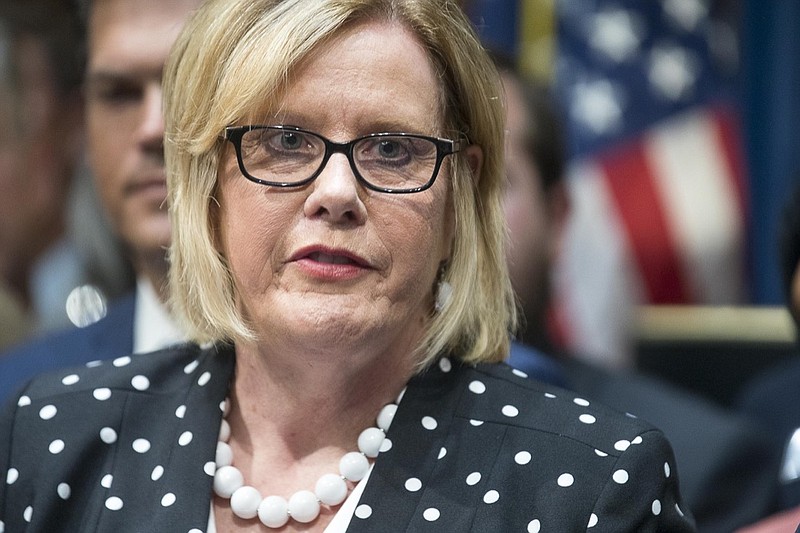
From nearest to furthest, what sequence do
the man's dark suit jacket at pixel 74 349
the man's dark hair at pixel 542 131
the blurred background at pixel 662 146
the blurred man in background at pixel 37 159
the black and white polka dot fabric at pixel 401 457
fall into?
1. the black and white polka dot fabric at pixel 401 457
2. the man's dark suit jacket at pixel 74 349
3. the man's dark hair at pixel 542 131
4. the blurred man in background at pixel 37 159
5. the blurred background at pixel 662 146

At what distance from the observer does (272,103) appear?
204 cm

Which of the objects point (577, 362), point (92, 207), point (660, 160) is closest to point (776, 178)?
point (660, 160)

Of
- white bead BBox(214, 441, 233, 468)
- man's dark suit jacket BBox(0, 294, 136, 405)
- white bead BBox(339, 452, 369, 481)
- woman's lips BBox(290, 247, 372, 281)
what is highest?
woman's lips BBox(290, 247, 372, 281)

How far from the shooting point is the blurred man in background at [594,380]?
3.37m

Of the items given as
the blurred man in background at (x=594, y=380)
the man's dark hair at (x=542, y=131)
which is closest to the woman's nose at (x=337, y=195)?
the blurred man in background at (x=594, y=380)

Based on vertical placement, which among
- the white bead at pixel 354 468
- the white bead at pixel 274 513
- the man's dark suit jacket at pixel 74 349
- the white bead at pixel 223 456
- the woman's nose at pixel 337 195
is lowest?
the man's dark suit jacket at pixel 74 349

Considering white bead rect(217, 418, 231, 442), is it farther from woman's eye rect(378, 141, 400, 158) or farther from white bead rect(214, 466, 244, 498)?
woman's eye rect(378, 141, 400, 158)

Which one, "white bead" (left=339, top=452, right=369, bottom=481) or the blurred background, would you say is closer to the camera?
"white bead" (left=339, top=452, right=369, bottom=481)

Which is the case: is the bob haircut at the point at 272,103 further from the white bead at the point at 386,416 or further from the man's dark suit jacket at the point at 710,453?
the man's dark suit jacket at the point at 710,453

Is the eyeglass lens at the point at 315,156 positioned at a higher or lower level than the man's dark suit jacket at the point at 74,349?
higher

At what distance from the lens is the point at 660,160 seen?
5.54 m

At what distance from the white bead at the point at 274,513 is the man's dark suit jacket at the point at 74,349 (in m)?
1.16

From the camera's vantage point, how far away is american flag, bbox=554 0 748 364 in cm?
539

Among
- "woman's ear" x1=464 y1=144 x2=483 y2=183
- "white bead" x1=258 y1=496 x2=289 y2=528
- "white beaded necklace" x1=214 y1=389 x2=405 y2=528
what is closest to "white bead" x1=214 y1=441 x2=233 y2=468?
"white beaded necklace" x1=214 y1=389 x2=405 y2=528
